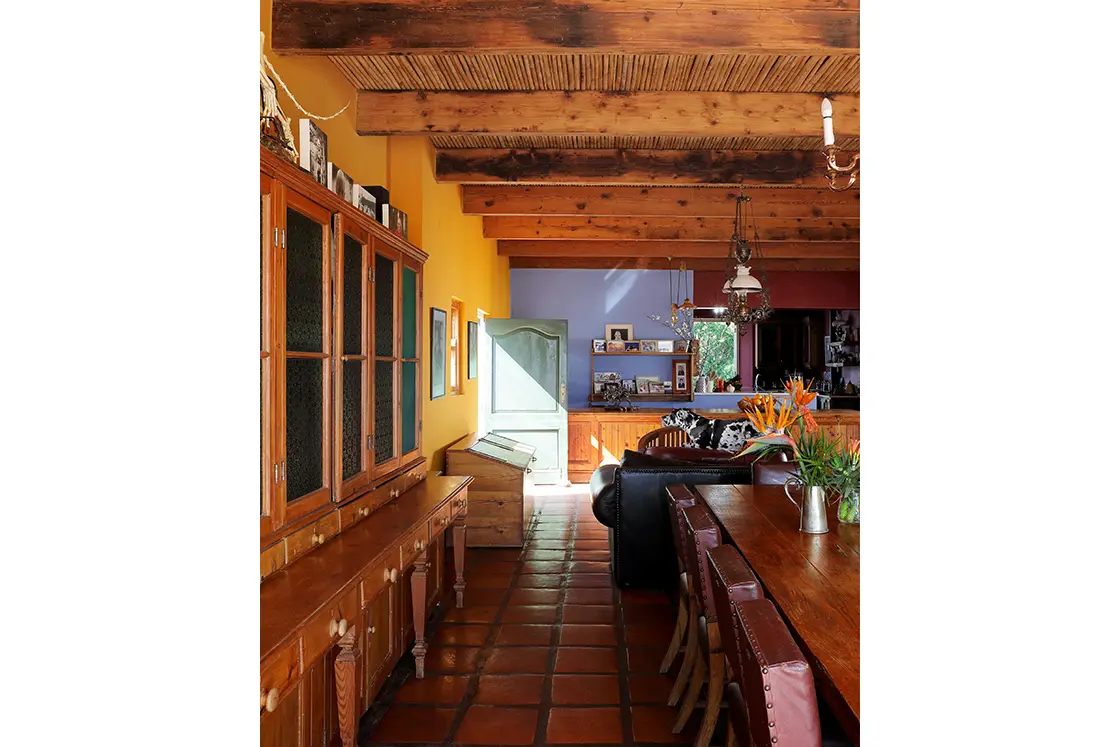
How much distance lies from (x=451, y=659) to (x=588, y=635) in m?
0.72

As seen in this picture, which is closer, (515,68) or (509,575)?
(515,68)

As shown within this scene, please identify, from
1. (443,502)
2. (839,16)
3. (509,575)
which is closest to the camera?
(839,16)

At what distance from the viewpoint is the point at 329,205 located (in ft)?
8.44

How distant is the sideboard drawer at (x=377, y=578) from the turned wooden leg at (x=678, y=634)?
4.08 ft

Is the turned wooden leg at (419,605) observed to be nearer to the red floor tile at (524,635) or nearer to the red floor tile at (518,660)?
the red floor tile at (518,660)

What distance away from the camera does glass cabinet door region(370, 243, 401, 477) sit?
3.16 meters

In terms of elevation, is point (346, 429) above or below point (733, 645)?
above

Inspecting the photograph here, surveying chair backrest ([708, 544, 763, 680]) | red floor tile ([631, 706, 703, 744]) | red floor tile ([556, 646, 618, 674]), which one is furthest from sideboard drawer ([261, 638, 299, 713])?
red floor tile ([556, 646, 618, 674])

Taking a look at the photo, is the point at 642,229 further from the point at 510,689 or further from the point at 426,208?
the point at 510,689
